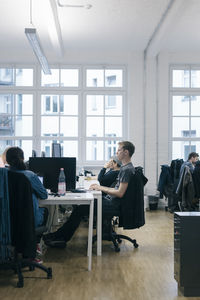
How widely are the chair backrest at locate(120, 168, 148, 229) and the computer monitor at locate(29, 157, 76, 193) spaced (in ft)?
2.03

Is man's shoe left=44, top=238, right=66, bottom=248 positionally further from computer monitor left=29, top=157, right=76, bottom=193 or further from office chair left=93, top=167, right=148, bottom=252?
office chair left=93, top=167, right=148, bottom=252

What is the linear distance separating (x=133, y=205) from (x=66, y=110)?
4.47m

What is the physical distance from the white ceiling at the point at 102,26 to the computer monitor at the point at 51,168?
2354 millimetres

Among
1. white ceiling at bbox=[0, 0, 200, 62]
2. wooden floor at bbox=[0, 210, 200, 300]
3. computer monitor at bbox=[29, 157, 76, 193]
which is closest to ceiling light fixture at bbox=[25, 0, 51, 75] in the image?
white ceiling at bbox=[0, 0, 200, 62]

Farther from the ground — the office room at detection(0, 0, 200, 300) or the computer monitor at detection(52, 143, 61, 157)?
the office room at detection(0, 0, 200, 300)

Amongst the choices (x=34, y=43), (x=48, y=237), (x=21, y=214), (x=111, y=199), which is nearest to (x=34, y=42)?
(x=34, y=43)

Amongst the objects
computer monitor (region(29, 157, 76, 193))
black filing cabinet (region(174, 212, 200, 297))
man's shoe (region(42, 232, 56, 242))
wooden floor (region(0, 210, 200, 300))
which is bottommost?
wooden floor (region(0, 210, 200, 300))

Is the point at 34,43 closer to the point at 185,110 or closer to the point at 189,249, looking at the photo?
the point at 189,249

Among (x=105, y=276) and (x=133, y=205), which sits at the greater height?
(x=133, y=205)

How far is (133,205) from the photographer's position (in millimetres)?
3818

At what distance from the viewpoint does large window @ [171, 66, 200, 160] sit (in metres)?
7.92

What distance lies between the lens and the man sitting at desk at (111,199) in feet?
12.5

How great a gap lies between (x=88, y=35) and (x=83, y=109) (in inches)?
66.7

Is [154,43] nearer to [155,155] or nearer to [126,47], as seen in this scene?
[126,47]
